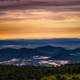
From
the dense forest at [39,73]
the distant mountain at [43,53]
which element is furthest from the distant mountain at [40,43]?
the dense forest at [39,73]

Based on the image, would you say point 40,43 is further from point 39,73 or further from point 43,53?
point 39,73

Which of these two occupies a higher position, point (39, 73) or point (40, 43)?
point (40, 43)

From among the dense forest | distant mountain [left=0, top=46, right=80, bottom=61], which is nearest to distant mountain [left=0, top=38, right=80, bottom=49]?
distant mountain [left=0, top=46, right=80, bottom=61]

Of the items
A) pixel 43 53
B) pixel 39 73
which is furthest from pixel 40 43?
pixel 39 73

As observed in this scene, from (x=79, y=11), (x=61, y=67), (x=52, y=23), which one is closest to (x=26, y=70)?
(x=61, y=67)

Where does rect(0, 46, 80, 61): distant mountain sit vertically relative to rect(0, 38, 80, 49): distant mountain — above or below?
below

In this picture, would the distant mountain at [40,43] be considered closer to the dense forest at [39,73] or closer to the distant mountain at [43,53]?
the distant mountain at [43,53]

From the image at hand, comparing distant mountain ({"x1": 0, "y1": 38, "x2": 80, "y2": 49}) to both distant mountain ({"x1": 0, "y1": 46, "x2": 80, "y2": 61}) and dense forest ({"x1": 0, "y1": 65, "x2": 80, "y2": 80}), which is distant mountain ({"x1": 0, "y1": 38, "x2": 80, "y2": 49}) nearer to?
distant mountain ({"x1": 0, "y1": 46, "x2": 80, "y2": 61})

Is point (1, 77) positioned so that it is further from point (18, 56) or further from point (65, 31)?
point (65, 31)
